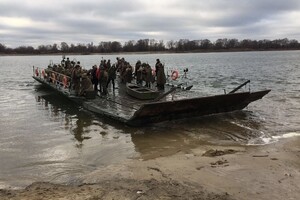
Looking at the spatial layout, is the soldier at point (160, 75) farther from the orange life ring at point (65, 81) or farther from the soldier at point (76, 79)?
the orange life ring at point (65, 81)

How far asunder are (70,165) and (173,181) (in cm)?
300

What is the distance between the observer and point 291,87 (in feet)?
90.9

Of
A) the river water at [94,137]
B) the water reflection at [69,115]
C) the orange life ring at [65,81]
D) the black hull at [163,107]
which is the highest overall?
the orange life ring at [65,81]

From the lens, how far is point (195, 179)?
7.82 metres

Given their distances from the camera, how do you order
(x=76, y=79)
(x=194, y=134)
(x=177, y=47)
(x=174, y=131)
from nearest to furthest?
(x=194, y=134) < (x=174, y=131) < (x=76, y=79) < (x=177, y=47)

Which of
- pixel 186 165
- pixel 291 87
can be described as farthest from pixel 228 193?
pixel 291 87

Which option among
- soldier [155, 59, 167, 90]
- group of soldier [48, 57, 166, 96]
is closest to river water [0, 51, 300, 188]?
group of soldier [48, 57, 166, 96]

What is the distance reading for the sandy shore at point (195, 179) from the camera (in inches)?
274

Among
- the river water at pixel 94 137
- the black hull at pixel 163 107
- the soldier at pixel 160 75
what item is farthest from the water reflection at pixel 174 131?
the soldier at pixel 160 75

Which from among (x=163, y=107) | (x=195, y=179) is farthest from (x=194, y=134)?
(x=195, y=179)

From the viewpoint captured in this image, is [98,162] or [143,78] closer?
[98,162]

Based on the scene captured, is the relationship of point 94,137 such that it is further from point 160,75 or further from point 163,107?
point 160,75

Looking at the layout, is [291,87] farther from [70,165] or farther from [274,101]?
[70,165]

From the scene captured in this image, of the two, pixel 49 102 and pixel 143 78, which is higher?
pixel 143 78
